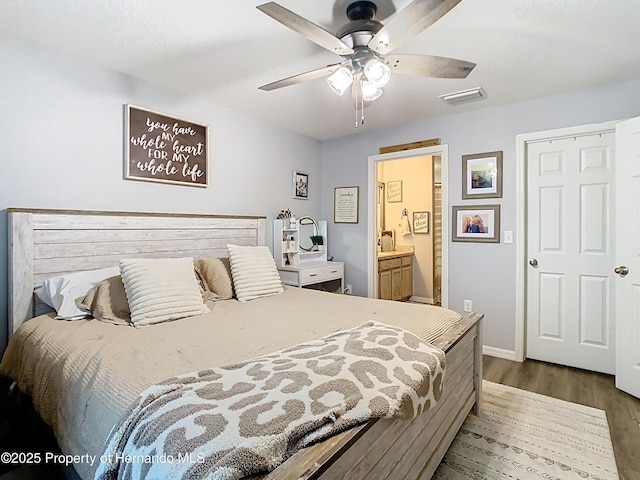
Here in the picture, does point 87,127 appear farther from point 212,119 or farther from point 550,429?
point 550,429

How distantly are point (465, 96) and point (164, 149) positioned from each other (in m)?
2.58

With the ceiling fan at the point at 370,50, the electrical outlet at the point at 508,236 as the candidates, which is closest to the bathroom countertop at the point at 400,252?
the electrical outlet at the point at 508,236

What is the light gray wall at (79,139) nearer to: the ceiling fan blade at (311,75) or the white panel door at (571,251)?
the ceiling fan blade at (311,75)

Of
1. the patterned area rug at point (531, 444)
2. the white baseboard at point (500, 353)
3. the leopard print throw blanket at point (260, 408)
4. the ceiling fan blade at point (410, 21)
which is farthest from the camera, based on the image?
the white baseboard at point (500, 353)

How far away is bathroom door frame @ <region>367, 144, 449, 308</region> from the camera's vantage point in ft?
11.4

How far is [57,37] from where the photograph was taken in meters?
2.04

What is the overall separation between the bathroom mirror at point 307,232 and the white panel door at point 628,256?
2.91 m

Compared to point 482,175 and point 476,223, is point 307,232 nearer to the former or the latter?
point 476,223

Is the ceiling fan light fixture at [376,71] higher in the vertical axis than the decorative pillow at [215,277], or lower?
higher

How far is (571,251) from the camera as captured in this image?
9.50ft

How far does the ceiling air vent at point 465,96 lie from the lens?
9.26 feet

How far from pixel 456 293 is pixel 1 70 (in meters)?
3.91

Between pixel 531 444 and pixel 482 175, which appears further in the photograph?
pixel 482 175

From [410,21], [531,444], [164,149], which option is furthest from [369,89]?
[531,444]
